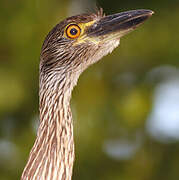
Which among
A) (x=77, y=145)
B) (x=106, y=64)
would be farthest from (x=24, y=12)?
(x=77, y=145)

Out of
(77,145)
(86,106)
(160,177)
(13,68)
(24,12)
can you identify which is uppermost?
(24,12)

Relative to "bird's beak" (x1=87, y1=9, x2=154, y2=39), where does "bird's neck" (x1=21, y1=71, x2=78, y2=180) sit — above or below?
below

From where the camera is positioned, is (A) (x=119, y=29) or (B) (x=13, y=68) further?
(B) (x=13, y=68)

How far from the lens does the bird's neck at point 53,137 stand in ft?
16.3

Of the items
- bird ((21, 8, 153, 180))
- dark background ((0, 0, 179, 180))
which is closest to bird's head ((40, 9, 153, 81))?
bird ((21, 8, 153, 180))

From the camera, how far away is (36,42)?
30.4ft

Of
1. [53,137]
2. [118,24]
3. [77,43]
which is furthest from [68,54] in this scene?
[53,137]

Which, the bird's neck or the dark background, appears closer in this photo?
the bird's neck

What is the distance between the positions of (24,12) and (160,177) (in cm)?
368

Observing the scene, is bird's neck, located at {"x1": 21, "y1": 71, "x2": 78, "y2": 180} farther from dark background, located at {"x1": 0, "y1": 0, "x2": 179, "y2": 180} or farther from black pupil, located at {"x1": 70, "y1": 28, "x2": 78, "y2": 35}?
dark background, located at {"x1": 0, "y1": 0, "x2": 179, "y2": 180}

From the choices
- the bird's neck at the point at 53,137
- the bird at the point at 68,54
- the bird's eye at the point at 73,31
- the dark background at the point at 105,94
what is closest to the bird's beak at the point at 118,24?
the bird at the point at 68,54

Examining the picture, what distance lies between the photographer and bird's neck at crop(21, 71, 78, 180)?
16.3ft

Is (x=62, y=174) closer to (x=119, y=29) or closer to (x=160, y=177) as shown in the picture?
(x=119, y=29)

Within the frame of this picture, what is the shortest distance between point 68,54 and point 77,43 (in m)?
0.14
